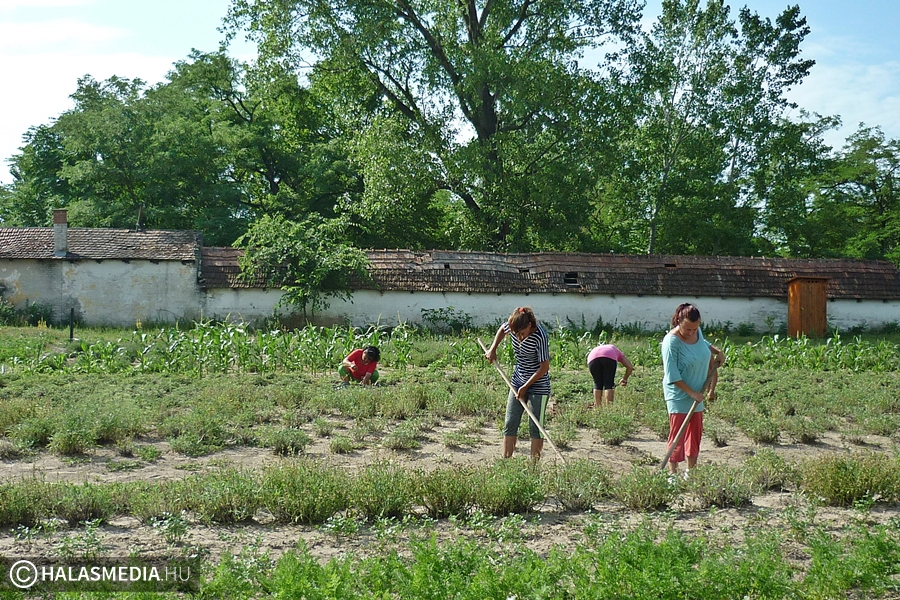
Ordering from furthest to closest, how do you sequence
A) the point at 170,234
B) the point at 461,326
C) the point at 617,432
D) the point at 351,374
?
the point at 170,234 < the point at 461,326 < the point at 351,374 < the point at 617,432

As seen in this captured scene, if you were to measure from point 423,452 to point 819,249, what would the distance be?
30503 mm

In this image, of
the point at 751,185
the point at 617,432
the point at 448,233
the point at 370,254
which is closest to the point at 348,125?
the point at 448,233

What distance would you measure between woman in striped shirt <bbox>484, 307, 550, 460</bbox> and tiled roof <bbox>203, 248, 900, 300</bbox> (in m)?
16.7

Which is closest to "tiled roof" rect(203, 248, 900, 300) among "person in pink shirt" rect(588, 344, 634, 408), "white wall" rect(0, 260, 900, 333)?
"white wall" rect(0, 260, 900, 333)

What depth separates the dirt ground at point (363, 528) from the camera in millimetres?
6090

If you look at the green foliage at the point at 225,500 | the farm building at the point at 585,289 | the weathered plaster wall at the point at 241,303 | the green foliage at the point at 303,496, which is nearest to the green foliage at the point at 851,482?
the green foliage at the point at 303,496

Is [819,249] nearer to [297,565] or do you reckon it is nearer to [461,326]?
[461,326]

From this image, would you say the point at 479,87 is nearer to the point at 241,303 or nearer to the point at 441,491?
the point at 241,303

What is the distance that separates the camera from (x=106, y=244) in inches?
1031

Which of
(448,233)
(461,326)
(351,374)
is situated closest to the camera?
(351,374)

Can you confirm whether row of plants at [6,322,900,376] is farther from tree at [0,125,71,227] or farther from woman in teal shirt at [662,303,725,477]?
tree at [0,125,71,227]

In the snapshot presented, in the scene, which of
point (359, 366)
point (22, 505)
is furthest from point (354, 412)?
point (22, 505)

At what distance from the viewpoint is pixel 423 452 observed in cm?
978

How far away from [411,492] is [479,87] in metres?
24.3
